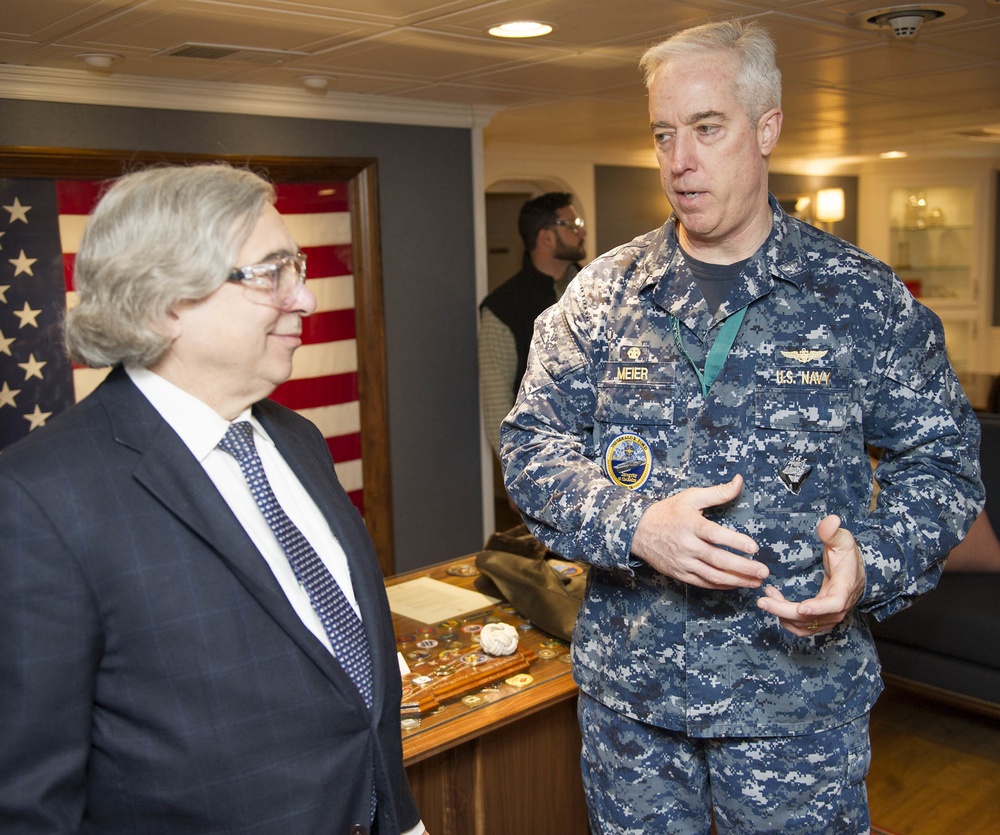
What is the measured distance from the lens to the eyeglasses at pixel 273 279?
129 centimetres

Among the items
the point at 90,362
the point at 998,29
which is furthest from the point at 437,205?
the point at 90,362

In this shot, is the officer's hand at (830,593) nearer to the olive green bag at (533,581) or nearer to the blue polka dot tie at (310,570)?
the blue polka dot tie at (310,570)

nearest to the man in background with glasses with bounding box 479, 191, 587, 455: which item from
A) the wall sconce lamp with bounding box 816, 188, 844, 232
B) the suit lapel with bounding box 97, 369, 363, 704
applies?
the suit lapel with bounding box 97, 369, 363, 704

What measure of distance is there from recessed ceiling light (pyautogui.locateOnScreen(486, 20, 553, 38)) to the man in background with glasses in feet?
4.43

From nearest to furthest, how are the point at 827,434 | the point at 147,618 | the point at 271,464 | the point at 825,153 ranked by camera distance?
the point at 147,618 < the point at 271,464 < the point at 827,434 < the point at 825,153

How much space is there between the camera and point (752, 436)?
5.38 feet

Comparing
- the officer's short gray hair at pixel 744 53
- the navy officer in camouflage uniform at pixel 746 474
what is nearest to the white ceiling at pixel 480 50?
the officer's short gray hair at pixel 744 53

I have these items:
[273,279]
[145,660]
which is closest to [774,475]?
[273,279]

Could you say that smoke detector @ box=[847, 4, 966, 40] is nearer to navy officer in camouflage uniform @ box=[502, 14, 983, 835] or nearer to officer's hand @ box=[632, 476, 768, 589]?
navy officer in camouflage uniform @ box=[502, 14, 983, 835]

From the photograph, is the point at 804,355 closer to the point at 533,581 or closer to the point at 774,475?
the point at 774,475

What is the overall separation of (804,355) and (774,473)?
201mm

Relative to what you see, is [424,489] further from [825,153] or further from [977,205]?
[977,205]

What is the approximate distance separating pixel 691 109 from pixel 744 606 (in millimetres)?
827

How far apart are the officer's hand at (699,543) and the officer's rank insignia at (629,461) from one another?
181 mm
